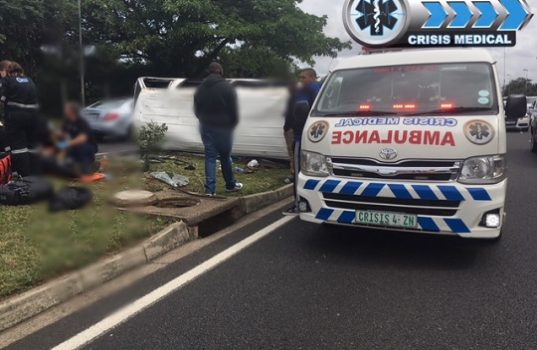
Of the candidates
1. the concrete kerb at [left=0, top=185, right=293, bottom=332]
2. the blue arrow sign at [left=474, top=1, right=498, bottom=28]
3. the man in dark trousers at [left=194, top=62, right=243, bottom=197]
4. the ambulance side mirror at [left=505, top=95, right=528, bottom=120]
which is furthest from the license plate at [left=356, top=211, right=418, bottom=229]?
the blue arrow sign at [left=474, top=1, right=498, bottom=28]

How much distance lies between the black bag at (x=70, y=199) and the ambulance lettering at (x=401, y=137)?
3.51m

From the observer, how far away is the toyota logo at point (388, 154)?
4086 millimetres

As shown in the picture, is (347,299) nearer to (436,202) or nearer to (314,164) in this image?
(436,202)

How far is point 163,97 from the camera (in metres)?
1.49

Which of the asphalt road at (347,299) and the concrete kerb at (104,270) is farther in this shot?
the asphalt road at (347,299)

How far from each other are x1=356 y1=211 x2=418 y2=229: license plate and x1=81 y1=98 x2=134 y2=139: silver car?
3.50 metres

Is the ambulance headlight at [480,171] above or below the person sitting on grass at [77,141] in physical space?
below

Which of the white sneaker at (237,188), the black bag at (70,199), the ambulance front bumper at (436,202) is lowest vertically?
the white sneaker at (237,188)

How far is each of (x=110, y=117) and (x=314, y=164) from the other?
3758mm

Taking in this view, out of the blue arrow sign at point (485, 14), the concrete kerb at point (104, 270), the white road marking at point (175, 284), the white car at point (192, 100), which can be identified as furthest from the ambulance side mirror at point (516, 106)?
the white car at point (192, 100)

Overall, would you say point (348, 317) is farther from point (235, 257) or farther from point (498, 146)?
point (498, 146)

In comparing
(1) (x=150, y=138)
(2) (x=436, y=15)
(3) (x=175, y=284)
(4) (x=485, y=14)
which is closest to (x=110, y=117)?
(1) (x=150, y=138)

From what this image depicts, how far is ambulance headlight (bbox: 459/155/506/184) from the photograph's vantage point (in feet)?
13.2

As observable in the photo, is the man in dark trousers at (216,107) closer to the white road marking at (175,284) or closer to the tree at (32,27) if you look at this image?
the tree at (32,27)
